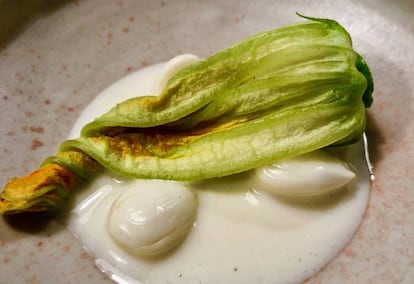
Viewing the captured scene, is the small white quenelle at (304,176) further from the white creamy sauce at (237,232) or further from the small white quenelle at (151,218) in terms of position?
the small white quenelle at (151,218)

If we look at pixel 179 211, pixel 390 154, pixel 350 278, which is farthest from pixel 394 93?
pixel 179 211

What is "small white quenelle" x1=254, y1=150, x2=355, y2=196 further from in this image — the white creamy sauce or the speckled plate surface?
the speckled plate surface

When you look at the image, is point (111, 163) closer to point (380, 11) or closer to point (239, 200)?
point (239, 200)

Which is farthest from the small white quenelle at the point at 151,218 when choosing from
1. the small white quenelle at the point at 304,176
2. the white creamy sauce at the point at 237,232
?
the small white quenelle at the point at 304,176

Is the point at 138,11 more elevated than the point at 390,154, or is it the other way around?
the point at 138,11

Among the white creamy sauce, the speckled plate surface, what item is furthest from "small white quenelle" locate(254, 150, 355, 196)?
the speckled plate surface

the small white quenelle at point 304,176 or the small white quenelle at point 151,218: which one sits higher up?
the small white quenelle at point 151,218
